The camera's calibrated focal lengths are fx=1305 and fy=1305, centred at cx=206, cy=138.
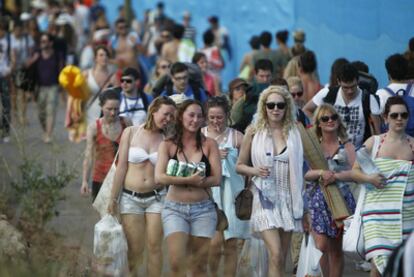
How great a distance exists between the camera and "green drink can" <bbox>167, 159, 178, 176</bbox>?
9.56m

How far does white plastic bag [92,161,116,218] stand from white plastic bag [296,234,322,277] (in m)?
1.63

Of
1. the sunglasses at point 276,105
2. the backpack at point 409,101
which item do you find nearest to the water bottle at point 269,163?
the sunglasses at point 276,105

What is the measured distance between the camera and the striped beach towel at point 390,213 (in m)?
9.45

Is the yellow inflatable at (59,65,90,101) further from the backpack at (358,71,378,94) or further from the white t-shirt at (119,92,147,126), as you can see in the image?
the backpack at (358,71,378,94)

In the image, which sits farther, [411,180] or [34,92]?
[34,92]

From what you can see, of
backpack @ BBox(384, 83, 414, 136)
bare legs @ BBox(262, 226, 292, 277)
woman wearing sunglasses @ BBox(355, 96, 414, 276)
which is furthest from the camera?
backpack @ BBox(384, 83, 414, 136)

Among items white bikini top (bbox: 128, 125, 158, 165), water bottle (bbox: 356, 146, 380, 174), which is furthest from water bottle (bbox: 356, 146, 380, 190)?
white bikini top (bbox: 128, 125, 158, 165)

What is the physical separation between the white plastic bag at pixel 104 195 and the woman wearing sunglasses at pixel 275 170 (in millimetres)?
1179

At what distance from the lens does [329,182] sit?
10312 millimetres

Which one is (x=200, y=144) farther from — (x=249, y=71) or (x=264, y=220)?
(x=249, y=71)

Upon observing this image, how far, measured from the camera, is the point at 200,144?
9773 millimetres

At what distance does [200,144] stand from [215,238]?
1380 mm

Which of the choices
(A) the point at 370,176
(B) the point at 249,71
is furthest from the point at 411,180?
(B) the point at 249,71

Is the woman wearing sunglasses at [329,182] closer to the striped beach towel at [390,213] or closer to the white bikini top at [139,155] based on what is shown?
the striped beach towel at [390,213]
